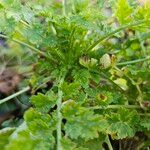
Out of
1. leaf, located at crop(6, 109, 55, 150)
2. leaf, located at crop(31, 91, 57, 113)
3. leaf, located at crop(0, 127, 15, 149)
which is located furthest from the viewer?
leaf, located at crop(0, 127, 15, 149)

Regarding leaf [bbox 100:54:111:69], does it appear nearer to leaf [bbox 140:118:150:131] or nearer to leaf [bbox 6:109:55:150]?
leaf [bbox 140:118:150:131]

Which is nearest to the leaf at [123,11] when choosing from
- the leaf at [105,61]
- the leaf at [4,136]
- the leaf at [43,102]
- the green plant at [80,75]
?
the green plant at [80,75]

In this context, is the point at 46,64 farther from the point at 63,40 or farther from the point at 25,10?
the point at 25,10

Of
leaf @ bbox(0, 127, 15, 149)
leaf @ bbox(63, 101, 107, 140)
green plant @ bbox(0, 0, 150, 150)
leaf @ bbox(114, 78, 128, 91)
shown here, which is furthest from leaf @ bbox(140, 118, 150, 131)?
leaf @ bbox(0, 127, 15, 149)

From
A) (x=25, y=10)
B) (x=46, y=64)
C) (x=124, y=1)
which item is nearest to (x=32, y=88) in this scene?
(x=46, y=64)

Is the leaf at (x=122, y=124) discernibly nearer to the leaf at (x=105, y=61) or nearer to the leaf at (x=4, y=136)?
the leaf at (x=105, y=61)

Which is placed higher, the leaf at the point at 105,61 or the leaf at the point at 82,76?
the leaf at the point at 105,61

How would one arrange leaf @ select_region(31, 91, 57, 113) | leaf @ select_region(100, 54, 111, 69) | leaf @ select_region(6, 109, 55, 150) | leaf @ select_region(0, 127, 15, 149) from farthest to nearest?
leaf @ select_region(100, 54, 111, 69) → leaf @ select_region(0, 127, 15, 149) → leaf @ select_region(31, 91, 57, 113) → leaf @ select_region(6, 109, 55, 150)

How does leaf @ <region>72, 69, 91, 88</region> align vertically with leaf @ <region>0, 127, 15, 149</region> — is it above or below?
above

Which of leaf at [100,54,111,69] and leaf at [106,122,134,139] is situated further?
leaf at [100,54,111,69]
